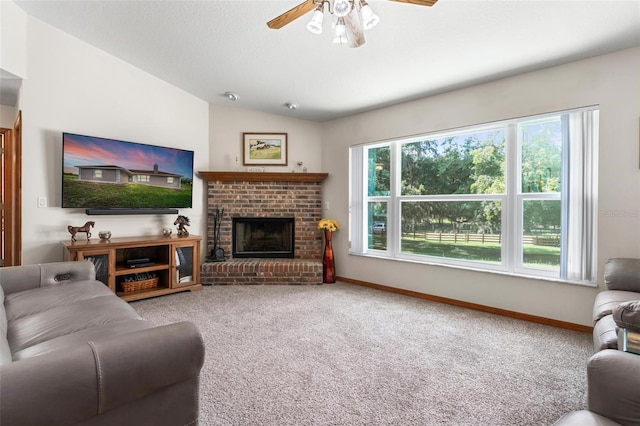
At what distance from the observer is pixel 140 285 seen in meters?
3.60

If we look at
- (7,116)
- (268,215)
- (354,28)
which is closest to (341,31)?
(354,28)

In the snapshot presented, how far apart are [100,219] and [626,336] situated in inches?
172

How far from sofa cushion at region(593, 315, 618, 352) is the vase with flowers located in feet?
10.1

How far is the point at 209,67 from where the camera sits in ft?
11.1

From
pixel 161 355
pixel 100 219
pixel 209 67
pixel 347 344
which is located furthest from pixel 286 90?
pixel 161 355

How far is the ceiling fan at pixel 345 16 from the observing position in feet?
5.51

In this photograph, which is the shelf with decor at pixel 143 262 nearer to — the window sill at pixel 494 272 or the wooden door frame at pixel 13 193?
the wooden door frame at pixel 13 193

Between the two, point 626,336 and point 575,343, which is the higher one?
point 626,336

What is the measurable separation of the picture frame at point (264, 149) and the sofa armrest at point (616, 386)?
4.26m

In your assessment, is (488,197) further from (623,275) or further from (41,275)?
(41,275)

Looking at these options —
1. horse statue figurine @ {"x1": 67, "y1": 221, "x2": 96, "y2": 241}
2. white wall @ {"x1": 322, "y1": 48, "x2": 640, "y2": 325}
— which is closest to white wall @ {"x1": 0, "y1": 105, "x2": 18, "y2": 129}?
horse statue figurine @ {"x1": 67, "y1": 221, "x2": 96, "y2": 241}

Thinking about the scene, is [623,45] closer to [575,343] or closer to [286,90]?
[575,343]

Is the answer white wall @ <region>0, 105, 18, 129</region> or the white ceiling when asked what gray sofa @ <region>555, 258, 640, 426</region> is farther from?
white wall @ <region>0, 105, 18, 129</region>

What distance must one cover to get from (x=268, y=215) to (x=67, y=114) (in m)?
2.64
